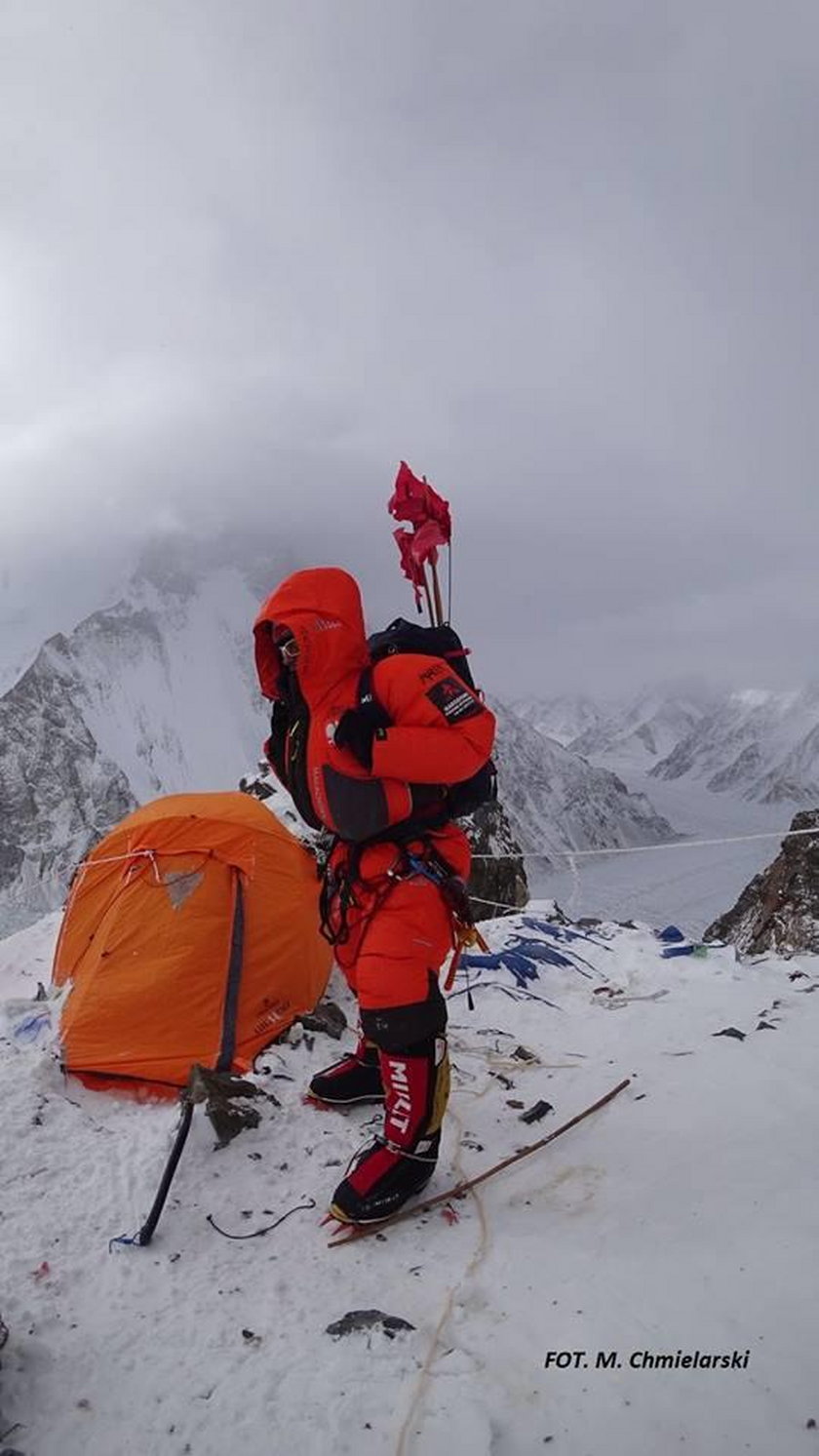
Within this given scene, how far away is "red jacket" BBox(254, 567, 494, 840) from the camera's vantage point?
12.5 feet

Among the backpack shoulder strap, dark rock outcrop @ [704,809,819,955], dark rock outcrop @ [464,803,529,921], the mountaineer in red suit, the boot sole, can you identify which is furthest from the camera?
dark rock outcrop @ [464,803,529,921]

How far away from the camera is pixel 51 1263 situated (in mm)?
3100

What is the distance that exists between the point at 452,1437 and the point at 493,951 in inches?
222

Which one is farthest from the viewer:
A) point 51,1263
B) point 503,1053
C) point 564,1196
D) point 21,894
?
point 21,894

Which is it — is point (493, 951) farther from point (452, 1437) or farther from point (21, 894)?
point (21, 894)

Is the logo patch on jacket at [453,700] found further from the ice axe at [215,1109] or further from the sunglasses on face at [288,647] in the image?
the ice axe at [215,1109]

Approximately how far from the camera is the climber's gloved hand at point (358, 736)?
3.85 metres

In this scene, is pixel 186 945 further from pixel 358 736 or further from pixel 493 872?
pixel 493 872

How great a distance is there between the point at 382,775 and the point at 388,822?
238 millimetres

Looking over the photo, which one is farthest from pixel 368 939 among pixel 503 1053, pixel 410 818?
pixel 503 1053

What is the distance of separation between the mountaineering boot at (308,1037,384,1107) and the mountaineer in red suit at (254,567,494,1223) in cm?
61

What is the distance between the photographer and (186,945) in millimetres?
5586

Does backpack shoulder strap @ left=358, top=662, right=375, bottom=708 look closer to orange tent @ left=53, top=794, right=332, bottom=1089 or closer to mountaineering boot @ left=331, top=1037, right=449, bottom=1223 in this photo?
mountaineering boot @ left=331, top=1037, right=449, bottom=1223

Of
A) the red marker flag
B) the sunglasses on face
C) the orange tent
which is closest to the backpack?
the sunglasses on face
